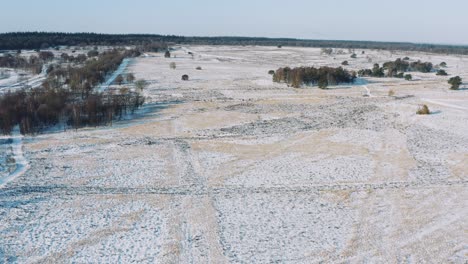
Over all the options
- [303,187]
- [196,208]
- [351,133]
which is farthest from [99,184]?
[351,133]

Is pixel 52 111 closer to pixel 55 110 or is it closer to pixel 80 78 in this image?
pixel 55 110

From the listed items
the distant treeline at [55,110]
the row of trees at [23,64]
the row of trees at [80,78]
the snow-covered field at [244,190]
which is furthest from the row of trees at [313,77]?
the row of trees at [23,64]

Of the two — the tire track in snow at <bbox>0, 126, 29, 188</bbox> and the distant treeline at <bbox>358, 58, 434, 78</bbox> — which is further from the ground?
the distant treeline at <bbox>358, 58, 434, 78</bbox>

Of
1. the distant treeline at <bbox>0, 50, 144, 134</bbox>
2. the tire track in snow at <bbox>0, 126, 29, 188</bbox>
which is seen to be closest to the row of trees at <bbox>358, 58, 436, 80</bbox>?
the distant treeline at <bbox>0, 50, 144, 134</bbox>

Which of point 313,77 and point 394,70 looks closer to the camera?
point 313,77

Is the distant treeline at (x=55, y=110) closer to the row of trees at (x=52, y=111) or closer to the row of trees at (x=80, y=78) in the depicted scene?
the row of trees at (x=52, y=111)

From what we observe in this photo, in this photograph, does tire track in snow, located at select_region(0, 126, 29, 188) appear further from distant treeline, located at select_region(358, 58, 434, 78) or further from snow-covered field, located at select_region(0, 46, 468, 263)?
distant treeline, located at select_region(358, 58, 434, 78)

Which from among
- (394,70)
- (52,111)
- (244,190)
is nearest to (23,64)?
(52,111)

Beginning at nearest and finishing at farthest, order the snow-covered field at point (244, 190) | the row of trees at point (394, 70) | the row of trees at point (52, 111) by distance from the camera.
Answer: the snow-covered field at point (244, 190), the row of trees at point (52, 111), the row of trees at point (394, 70)

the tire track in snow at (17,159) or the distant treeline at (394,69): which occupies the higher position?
the distant treeline at (394,69)
